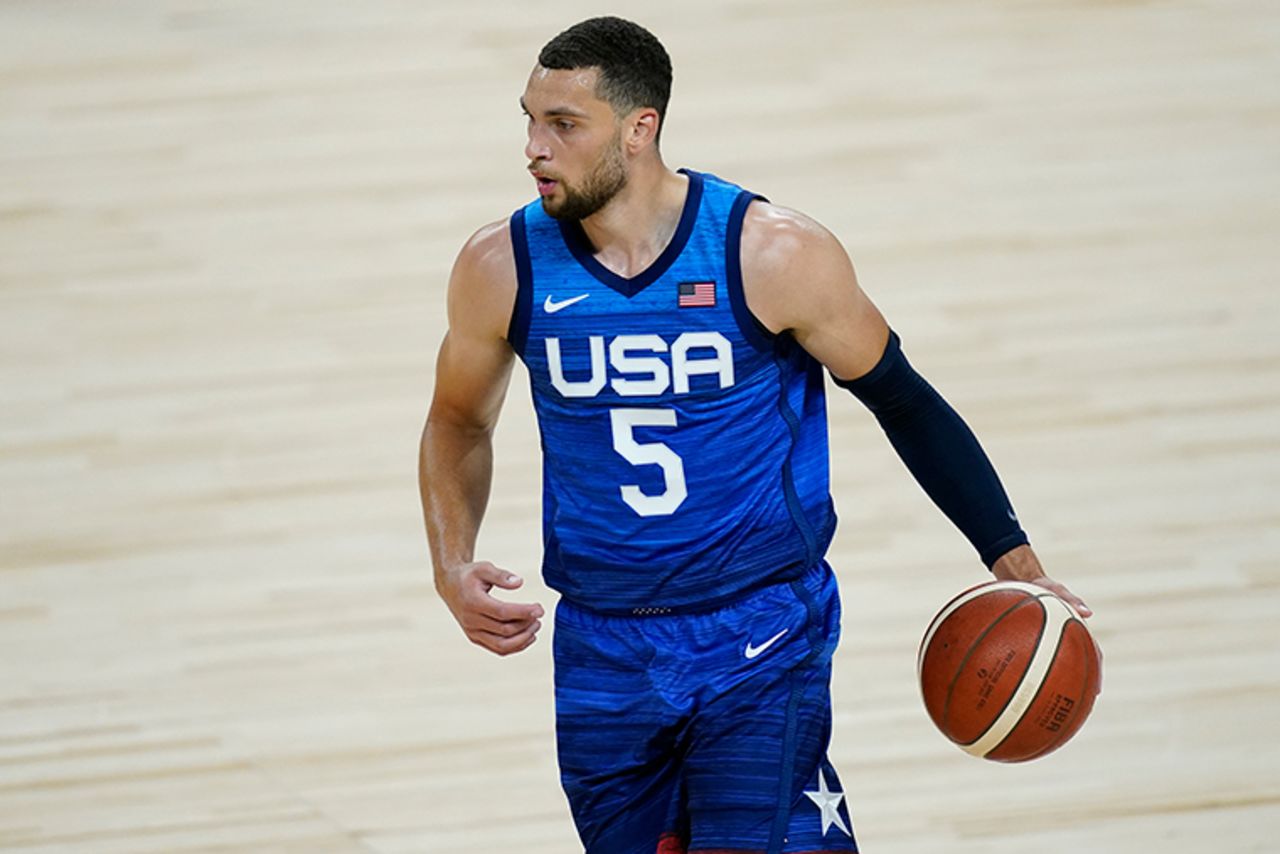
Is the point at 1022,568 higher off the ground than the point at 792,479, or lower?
lower

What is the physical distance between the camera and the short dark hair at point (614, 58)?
10.8ft

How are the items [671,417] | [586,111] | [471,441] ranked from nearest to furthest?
[586,111]
[671,417]
[471,441]

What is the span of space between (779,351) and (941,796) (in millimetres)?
1797

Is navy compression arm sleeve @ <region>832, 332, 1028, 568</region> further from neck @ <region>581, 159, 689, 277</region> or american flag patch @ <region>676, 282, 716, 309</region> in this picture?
neck @ <region>581, 159, 689, 277</region>

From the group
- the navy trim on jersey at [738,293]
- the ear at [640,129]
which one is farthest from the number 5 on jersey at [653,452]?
the ear at [640,129]

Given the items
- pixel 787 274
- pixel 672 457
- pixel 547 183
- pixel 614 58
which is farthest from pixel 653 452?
pixel 614 58

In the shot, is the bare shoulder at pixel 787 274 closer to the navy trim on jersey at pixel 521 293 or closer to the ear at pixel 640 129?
the ear at pixel 640 129

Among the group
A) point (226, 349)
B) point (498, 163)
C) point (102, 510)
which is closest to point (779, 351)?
point (102, 510)

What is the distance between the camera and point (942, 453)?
11.6 ft

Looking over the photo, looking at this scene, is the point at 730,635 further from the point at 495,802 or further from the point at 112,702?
the point at 112,702

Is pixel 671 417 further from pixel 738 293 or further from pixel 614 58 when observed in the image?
pixel 614 58

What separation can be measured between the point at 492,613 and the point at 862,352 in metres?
0.74

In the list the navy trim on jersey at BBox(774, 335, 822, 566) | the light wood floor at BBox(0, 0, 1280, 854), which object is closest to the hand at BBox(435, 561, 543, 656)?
the navy trim on jersey at BBox(774, 335, 822, 566)

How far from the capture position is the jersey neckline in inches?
132
